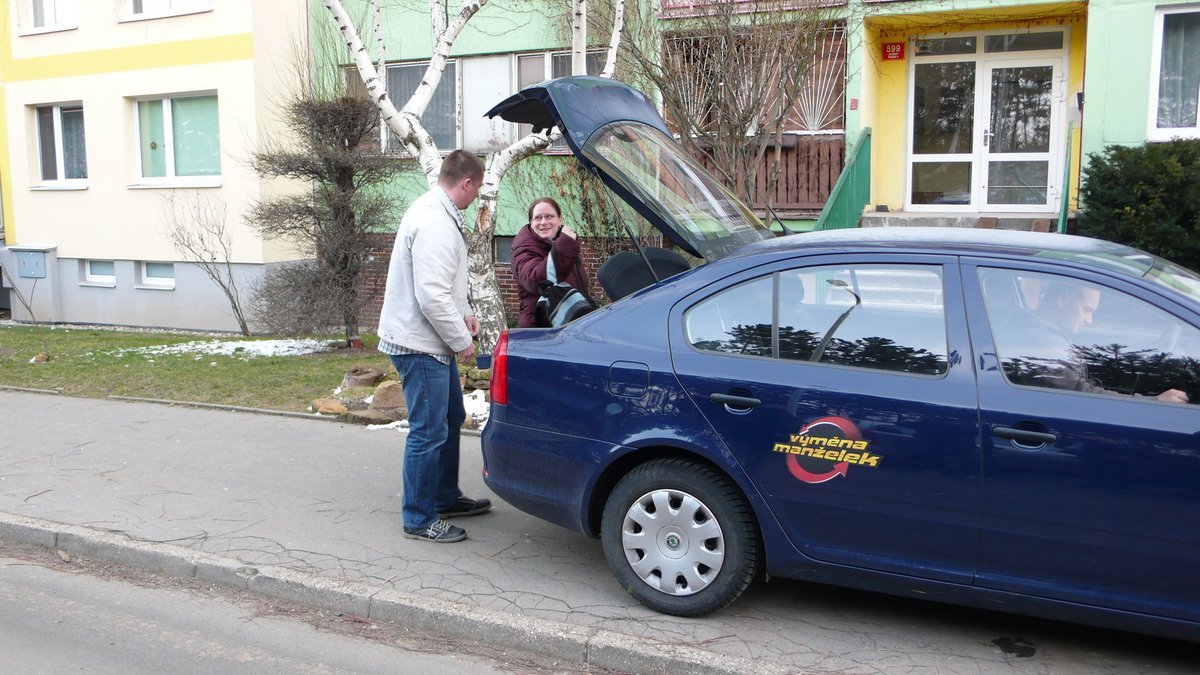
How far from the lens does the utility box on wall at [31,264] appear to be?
733 inches

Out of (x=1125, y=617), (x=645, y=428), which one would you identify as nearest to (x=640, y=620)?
(x=645, y=428)

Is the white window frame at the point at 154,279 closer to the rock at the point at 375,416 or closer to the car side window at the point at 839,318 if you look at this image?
the rock at the point at 375,416

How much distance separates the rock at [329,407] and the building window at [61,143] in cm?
1248

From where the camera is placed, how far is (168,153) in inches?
687

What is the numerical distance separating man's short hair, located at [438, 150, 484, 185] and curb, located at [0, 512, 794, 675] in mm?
2086

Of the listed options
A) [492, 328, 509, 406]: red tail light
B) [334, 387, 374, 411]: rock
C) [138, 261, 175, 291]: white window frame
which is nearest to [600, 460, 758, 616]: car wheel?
[492, 328, 509, 406]: red tail light

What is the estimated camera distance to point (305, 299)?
39.0 ft

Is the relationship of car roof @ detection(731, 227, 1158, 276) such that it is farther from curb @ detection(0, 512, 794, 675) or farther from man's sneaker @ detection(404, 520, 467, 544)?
man's sneaker @ detection(404, 520, 467, 544)

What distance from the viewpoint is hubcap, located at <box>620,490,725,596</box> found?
4367 millimetres

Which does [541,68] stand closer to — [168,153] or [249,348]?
[249,348]

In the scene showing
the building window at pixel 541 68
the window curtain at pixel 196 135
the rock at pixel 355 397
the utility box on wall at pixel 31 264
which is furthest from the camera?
the utility box on wall at pixel 31 264

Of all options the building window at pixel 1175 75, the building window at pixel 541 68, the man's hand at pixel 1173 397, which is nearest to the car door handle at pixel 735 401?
the man's hand at pixel 1173 397

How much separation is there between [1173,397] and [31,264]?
1961cm


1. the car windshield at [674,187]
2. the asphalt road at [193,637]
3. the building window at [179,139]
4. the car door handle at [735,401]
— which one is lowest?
the asphalt road at [193,637]
